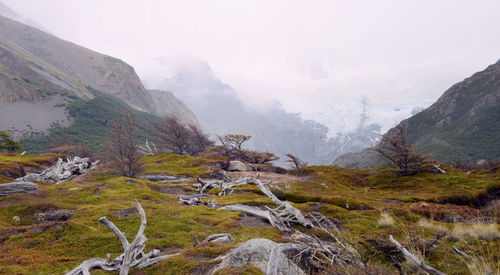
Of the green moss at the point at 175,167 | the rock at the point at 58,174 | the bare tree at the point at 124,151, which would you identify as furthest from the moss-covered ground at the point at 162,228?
the rock at the point at 58,174

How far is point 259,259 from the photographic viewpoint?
6855 mm

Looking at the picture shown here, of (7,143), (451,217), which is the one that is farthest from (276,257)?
(7,143)

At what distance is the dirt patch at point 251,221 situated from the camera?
13.9 m

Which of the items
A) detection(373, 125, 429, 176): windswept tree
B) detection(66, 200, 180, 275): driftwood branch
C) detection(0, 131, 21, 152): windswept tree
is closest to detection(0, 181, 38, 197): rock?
detection(66, 200, 180, 275): driftwood branch

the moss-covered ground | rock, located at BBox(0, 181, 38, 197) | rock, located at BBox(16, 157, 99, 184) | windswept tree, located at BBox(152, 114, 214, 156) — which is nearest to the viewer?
the moss-covered ground

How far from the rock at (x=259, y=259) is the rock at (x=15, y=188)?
18.3 metres

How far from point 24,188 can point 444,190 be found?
133ft

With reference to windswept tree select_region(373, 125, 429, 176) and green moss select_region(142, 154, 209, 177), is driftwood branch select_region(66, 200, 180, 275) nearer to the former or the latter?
green moss select_region(142, 154, 209, 177)

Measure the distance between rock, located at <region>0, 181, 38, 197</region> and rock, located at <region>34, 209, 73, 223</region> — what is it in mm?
4613

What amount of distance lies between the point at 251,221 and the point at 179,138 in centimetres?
5382

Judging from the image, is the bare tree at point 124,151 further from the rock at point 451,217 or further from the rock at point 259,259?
the rock at point 451,217

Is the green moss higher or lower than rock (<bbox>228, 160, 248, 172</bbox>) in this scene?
higher

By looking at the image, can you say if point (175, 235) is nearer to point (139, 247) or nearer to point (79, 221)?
point (139, 247)

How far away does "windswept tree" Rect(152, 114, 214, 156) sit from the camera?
6384 centimetres
